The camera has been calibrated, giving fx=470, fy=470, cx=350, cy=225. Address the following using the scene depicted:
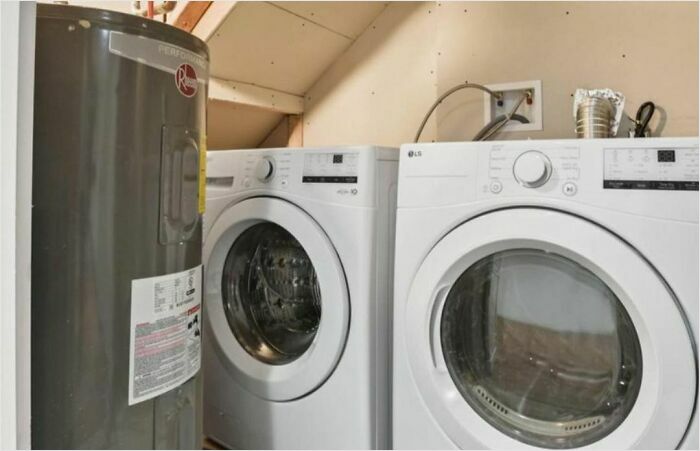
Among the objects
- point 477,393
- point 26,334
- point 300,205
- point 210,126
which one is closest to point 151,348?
point 26,334

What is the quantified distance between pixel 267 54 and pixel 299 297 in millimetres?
967

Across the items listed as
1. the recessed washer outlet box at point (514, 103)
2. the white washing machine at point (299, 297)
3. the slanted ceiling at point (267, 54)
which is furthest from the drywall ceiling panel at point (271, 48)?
the recessed washer outlet box at point (514, 103)

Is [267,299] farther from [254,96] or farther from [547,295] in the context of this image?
[254,96]

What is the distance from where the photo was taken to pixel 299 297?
1.24 m

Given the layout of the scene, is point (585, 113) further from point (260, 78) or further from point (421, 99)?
point (260, 78)

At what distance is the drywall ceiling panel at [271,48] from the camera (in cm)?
154

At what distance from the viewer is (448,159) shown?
929 millimetres

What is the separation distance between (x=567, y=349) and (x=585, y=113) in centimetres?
73

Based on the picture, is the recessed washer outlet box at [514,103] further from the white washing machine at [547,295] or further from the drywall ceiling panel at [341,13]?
the white washing machine at [547,295]

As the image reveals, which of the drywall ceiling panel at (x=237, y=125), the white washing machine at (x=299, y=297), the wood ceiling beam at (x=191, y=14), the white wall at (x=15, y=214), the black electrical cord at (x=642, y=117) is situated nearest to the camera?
the white wall at (x=15, y=214)

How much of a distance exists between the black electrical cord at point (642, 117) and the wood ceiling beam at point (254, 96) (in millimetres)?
1281

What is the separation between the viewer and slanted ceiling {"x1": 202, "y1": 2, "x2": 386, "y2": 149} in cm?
155

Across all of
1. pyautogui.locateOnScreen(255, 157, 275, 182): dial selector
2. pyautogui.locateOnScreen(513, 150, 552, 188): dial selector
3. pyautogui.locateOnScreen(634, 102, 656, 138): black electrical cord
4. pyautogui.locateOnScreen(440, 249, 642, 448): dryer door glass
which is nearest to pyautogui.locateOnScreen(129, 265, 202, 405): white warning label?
pyautogui.locateOnScreen(255, 157, 275, 182): dial selector

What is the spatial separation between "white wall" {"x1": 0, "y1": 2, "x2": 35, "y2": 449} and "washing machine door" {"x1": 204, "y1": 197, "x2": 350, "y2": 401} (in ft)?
2.12
